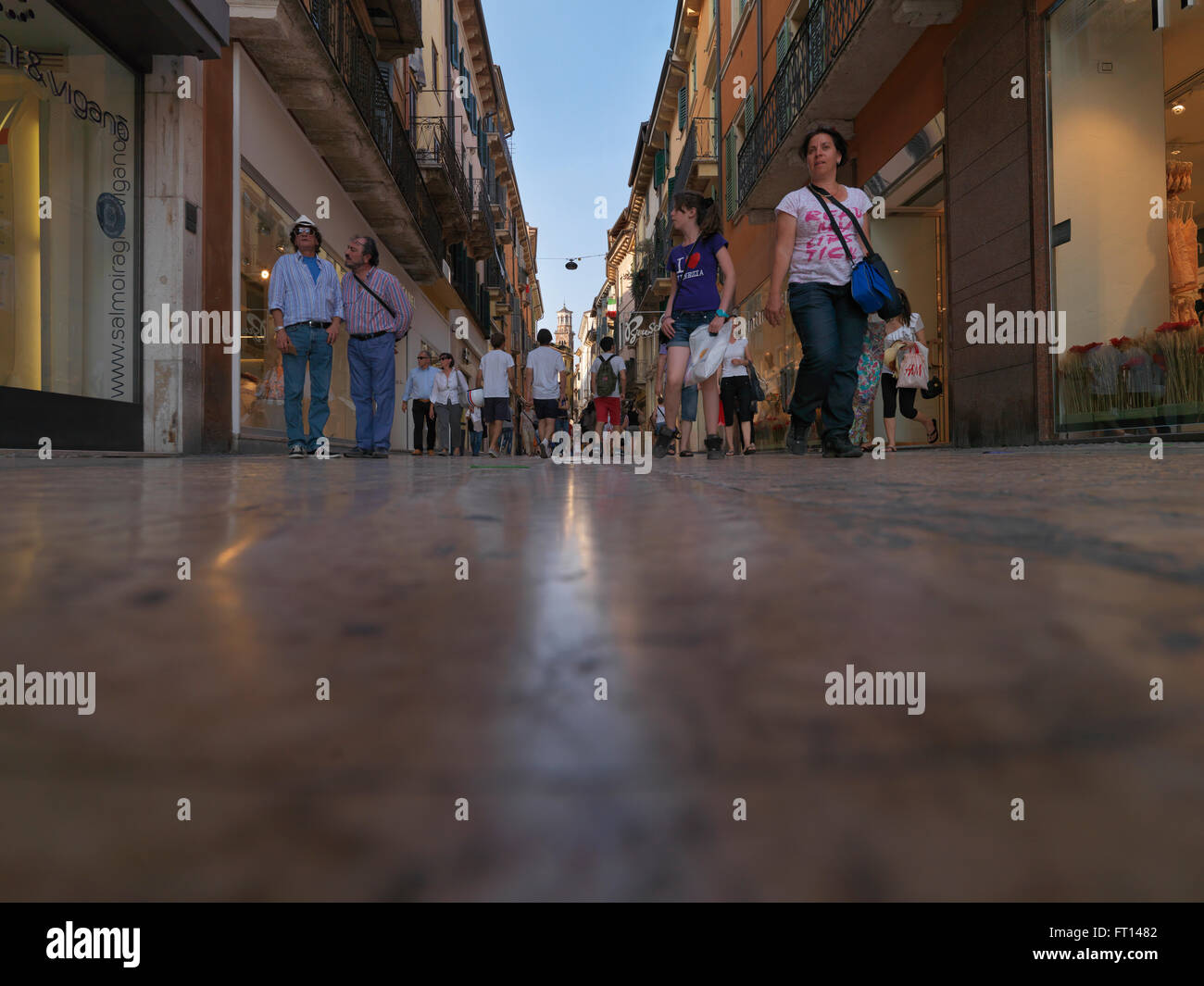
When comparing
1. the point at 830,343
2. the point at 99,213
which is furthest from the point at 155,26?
the point at 830,343

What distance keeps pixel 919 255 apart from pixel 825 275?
22.3ft

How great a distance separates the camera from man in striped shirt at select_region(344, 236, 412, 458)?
7188 mm

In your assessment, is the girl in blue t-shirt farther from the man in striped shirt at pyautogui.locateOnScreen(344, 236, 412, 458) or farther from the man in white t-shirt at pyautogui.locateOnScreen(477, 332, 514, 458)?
the man in white t-shirt at pyautogui.locateOnScreen(477, 332, 514, 458)

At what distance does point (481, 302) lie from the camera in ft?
95.2

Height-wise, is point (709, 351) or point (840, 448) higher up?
point (709, 351)

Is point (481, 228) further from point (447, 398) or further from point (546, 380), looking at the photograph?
point (546, 380)

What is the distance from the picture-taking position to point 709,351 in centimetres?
566

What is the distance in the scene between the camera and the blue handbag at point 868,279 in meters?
4.59

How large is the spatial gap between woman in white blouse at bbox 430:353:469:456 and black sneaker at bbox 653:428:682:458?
277 inches

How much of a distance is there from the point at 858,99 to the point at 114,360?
9074 millimetres

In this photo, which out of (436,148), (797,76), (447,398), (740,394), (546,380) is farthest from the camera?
(436,148)

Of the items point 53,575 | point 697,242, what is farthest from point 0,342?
point 53,575

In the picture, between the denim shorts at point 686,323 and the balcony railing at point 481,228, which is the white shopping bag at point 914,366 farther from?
the balcony railing at point 481,228
